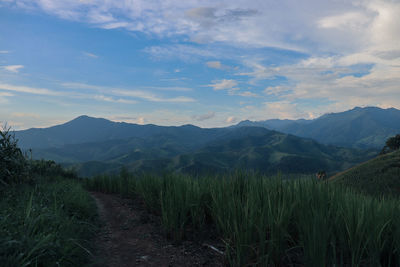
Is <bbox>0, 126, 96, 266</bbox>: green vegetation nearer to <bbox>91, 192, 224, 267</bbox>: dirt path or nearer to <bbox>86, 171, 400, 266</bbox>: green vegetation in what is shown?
<bbox>91, 192, 224, 267</bbox>: dirt path

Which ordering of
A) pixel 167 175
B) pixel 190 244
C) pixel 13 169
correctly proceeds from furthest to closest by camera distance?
pixel 167 175 → pixel 13 169 → pixel 190 244

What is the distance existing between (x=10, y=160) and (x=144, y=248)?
14.2 feet

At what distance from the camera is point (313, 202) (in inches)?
144

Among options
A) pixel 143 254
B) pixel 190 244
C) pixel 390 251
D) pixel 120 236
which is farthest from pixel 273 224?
pixel 120 236

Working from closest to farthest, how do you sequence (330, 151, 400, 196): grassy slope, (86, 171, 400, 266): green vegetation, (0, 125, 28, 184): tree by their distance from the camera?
(86, 171, 400, 266): green vegetation < (0, 125, 28, 184): tree < (330, 151, 400, 196): grassy slope

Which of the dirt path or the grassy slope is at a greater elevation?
the dirt path

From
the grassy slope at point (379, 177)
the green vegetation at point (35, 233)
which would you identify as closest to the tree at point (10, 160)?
the green vegetation at point (35, 233)

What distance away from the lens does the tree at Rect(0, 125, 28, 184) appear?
6.20 meters

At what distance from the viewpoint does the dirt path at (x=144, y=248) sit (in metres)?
4.00

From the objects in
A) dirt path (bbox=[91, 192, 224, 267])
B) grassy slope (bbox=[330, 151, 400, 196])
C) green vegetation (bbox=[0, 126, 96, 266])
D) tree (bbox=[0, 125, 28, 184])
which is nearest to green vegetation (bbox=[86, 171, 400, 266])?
dirt path (bbox=[91, 192, 224, 267])

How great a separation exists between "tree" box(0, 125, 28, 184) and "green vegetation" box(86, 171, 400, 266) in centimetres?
417

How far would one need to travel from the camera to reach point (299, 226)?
11.2 feet

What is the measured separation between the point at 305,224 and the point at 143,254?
2.79m

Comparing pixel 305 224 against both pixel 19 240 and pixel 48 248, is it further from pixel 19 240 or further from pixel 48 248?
pixel 19 240
